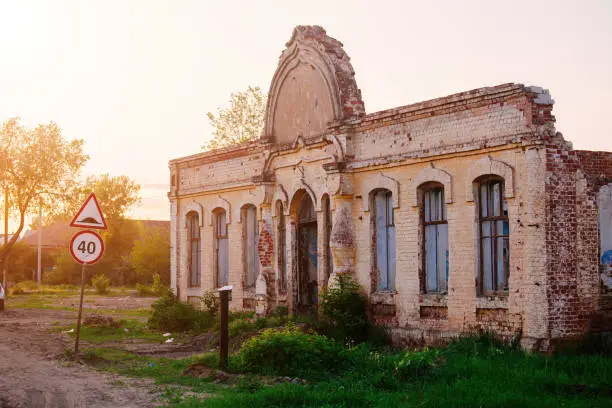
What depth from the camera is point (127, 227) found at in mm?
72062

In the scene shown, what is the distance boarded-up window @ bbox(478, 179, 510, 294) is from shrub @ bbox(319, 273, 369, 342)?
10.8ft

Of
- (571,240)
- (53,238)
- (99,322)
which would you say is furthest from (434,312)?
(53,238)

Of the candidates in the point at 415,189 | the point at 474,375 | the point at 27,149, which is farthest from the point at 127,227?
the point at 474,375

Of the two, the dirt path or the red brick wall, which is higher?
the red brick wall

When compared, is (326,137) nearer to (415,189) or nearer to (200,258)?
(415,189)

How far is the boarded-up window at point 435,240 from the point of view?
1658 centimetres

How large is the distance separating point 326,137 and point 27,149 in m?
25.0

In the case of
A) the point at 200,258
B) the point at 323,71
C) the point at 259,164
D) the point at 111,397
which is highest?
the point at 323,71

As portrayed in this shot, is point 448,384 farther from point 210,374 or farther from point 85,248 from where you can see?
point 85,248

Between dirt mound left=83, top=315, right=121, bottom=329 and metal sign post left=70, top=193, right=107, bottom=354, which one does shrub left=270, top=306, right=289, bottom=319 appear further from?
metal sign post left=70, top=193, right=107, bottom=354

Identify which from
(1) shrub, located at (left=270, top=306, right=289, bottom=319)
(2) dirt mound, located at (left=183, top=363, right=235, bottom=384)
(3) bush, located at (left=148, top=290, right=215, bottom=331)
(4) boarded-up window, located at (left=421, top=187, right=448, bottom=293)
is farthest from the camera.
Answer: (3) bush, located at (left=148, top=290, right=215, bottom=331)

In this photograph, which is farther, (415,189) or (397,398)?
(415,189)

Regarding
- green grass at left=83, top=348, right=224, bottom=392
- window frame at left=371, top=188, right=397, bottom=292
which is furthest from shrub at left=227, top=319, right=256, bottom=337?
window frame at left=371, top=188, right=397, bottom=292

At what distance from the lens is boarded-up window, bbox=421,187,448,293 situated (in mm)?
16578
